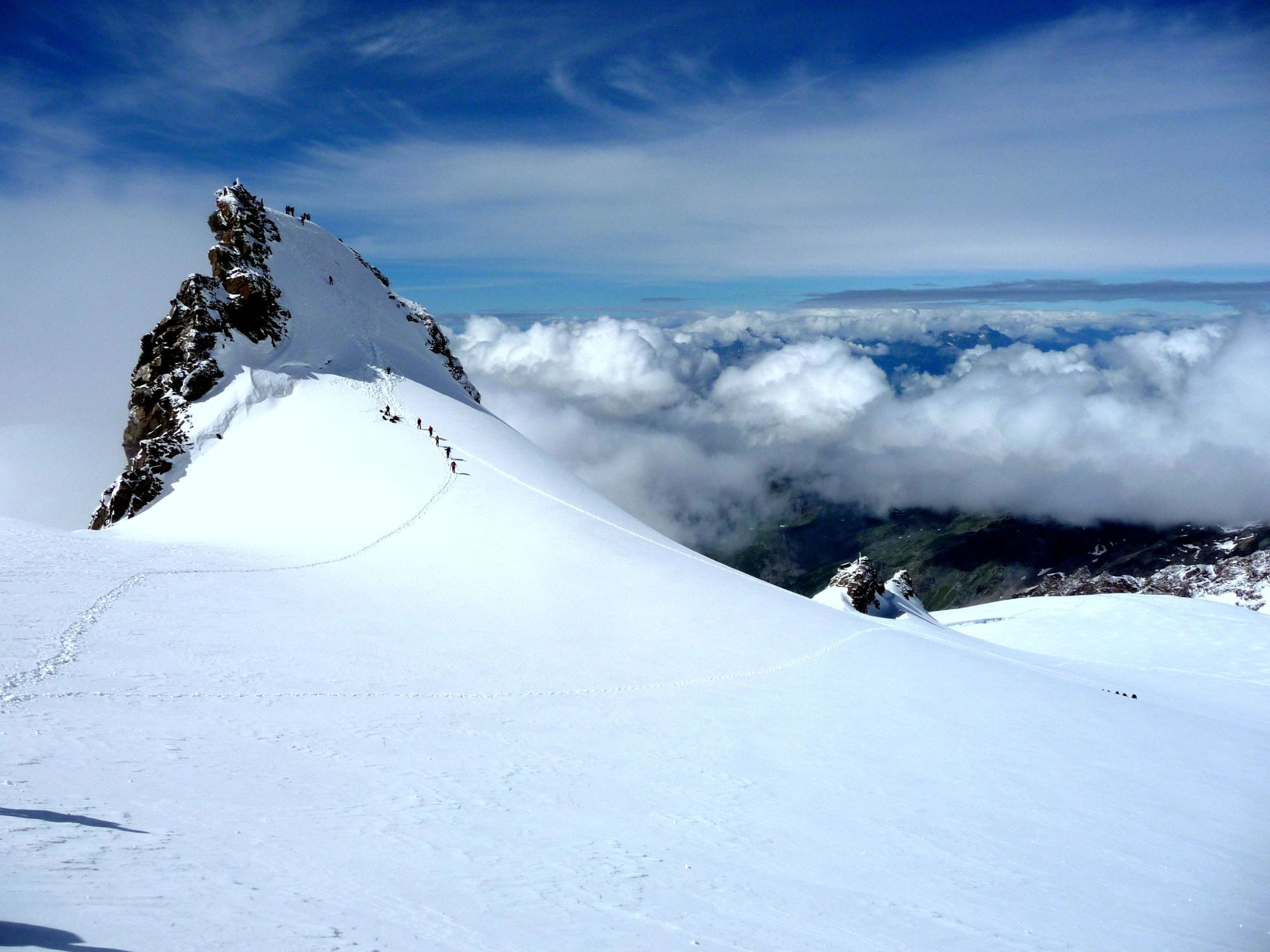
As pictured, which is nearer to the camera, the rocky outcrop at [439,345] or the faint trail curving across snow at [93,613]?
the faint trail curving across snow at [93,613]

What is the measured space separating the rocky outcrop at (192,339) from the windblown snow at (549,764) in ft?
42.3

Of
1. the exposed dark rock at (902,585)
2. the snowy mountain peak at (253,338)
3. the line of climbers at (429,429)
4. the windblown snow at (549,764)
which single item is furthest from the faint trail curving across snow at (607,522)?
the exposed dark rock at (902,585)

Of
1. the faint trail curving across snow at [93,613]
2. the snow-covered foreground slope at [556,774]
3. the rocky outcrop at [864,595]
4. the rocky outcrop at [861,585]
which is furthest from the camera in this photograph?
the rocky outcrop at [861,585]

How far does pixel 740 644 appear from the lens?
29297mm

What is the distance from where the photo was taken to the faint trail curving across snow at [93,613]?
15047 mm

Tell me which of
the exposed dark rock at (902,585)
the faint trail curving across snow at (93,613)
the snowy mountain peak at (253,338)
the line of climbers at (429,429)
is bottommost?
the exposed dark rock at (902,585)

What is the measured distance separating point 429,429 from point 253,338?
70.7ft

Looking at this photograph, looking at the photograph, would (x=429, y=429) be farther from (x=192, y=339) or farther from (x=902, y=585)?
(x=902, y=585)

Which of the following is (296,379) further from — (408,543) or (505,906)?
(505,906)

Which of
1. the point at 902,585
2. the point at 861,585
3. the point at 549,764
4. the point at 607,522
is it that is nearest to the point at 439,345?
the point at 607,522

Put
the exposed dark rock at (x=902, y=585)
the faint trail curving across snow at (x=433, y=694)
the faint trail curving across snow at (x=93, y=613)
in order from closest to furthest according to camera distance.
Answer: the faint trail curving across snow at (x=93, y=613)
the faint trail curving across snow at (x=433, y=694)
the exposed dark rock at (x=902, y=585)

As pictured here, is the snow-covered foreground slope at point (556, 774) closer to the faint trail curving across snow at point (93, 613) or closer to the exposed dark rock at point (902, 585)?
the faint trail curving across snow at point (93, 613)

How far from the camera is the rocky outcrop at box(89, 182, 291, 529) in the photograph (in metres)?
50.4

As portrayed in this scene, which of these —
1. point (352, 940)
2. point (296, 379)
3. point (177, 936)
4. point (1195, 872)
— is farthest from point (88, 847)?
point (296, 379)
